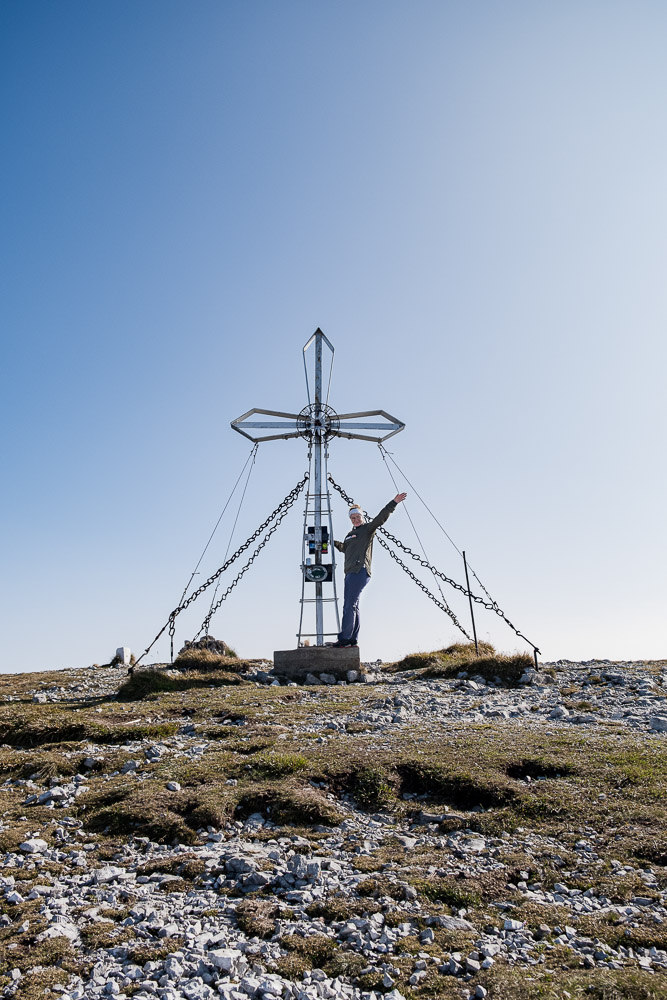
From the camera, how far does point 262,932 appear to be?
227 inches

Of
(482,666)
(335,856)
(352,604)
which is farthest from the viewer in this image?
(352,604)

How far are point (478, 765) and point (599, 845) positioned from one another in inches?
108

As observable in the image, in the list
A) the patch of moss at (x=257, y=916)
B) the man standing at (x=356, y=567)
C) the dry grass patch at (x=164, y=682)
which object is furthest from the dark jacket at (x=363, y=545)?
the patch of moss at (x=257, y=916)

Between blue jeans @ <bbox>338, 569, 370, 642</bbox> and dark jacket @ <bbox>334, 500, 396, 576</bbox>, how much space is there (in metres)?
0.23

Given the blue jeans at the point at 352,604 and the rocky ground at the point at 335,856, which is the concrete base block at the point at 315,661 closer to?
the blue jeans at the point at 352,604

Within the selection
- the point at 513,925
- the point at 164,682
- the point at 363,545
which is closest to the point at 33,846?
the point at 513,925

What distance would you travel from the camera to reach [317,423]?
27.0 meters

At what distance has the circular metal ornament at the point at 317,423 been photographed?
27047 mm

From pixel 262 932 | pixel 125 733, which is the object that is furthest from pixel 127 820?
pixel 125 733

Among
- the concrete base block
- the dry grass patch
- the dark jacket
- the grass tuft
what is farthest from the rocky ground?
the dark jacket

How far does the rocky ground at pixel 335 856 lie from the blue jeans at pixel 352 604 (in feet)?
30.9

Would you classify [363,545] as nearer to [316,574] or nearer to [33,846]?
[316,574]

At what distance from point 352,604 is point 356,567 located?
4.51 ft

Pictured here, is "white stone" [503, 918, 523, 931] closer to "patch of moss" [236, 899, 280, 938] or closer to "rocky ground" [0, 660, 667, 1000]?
"rocky ground" [0, 660, 667, 1000]
